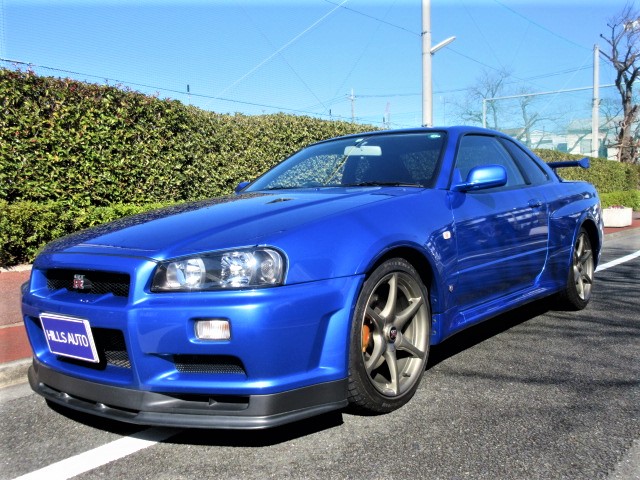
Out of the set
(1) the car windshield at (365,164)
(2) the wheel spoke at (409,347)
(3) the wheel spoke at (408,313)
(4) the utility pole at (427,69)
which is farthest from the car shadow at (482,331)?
(4) the utility pole at (427,69)

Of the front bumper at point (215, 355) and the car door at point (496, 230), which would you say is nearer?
the front bumper at point (215, 355)

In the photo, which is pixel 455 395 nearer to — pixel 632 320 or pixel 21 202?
pixel 632 320

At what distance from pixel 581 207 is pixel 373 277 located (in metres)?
3.01

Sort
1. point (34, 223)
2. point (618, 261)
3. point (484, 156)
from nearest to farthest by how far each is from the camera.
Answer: point (484, 156), point (34, 223), point (618, 261)

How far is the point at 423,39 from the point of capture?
1181 cm

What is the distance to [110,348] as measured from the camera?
2500mm

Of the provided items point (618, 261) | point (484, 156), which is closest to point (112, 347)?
point (484, 156)

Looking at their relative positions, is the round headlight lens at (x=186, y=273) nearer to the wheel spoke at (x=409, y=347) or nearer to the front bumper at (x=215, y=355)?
the front bumper at (x=215, y=355)

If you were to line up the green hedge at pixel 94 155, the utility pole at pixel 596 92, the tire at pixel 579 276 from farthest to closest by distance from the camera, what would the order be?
the utility pole at pixel 596 92
the green hedge at pixel 94 155
the tire at pixel 579 276

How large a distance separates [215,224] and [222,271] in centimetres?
40

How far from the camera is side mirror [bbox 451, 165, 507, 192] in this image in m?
3.47

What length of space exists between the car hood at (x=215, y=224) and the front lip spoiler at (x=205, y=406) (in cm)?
58

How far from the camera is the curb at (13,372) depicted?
11.6 feet

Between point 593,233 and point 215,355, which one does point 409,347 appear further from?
point 593,233
